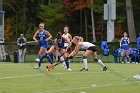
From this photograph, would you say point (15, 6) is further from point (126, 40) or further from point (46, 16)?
point (126, 40)

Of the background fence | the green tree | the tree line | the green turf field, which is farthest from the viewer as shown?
the green tree

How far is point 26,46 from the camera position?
39.4 m

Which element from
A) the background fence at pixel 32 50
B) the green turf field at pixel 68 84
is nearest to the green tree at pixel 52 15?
the background fence at pixel 32 50

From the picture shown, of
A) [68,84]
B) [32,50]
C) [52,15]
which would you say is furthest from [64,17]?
[68,84]

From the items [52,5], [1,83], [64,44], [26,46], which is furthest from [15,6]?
[1,83]

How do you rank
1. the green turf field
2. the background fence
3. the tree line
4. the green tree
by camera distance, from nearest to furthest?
the green turf field, the background fence, the tree line, the green tree

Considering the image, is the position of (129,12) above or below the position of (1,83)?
above

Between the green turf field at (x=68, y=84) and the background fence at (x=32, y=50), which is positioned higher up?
the background fence at (x=32, y=50)

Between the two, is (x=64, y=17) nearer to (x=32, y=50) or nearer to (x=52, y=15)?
(x=52, y=15)

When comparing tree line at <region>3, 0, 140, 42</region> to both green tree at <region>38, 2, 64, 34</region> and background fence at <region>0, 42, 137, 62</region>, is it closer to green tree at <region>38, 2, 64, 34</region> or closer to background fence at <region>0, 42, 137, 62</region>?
green tree at <region>38, 2, 64, 34</region>

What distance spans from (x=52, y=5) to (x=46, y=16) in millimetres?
1729

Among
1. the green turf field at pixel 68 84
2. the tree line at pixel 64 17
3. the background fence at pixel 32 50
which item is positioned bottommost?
the green turf field at pixel 68 84

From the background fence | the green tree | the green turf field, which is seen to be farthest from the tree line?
the green turf field

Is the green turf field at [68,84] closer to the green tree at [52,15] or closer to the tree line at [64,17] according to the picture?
the tree line at [64,17]
